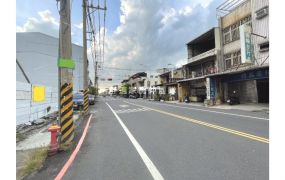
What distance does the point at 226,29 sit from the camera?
28188 mm

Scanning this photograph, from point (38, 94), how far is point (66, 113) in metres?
8.22

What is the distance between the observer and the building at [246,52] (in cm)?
2116

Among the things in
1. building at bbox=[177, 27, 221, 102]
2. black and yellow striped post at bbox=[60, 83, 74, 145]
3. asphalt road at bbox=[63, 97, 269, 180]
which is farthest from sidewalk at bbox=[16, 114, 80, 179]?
building at bbox=[177, 27, 221, 102]

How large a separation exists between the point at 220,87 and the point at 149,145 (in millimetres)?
23765

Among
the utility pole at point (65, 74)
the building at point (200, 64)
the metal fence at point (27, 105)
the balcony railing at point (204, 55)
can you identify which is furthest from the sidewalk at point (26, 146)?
the balcony railing at point (204, 55)

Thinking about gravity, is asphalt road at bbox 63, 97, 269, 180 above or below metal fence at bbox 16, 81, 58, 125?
below

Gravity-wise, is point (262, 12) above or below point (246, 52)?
above

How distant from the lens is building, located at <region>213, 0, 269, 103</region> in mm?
21156

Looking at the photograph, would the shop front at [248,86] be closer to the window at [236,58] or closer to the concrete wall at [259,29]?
the concrete wall at [259,29]

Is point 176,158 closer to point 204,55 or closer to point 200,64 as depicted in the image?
point 204,55

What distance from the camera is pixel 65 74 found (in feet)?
25.7

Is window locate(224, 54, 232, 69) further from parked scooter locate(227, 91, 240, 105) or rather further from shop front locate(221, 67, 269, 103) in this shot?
parked scooter locate(227, 91, 240, 105)

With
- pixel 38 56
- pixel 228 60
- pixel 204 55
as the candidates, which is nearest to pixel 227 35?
pixel 228 60
